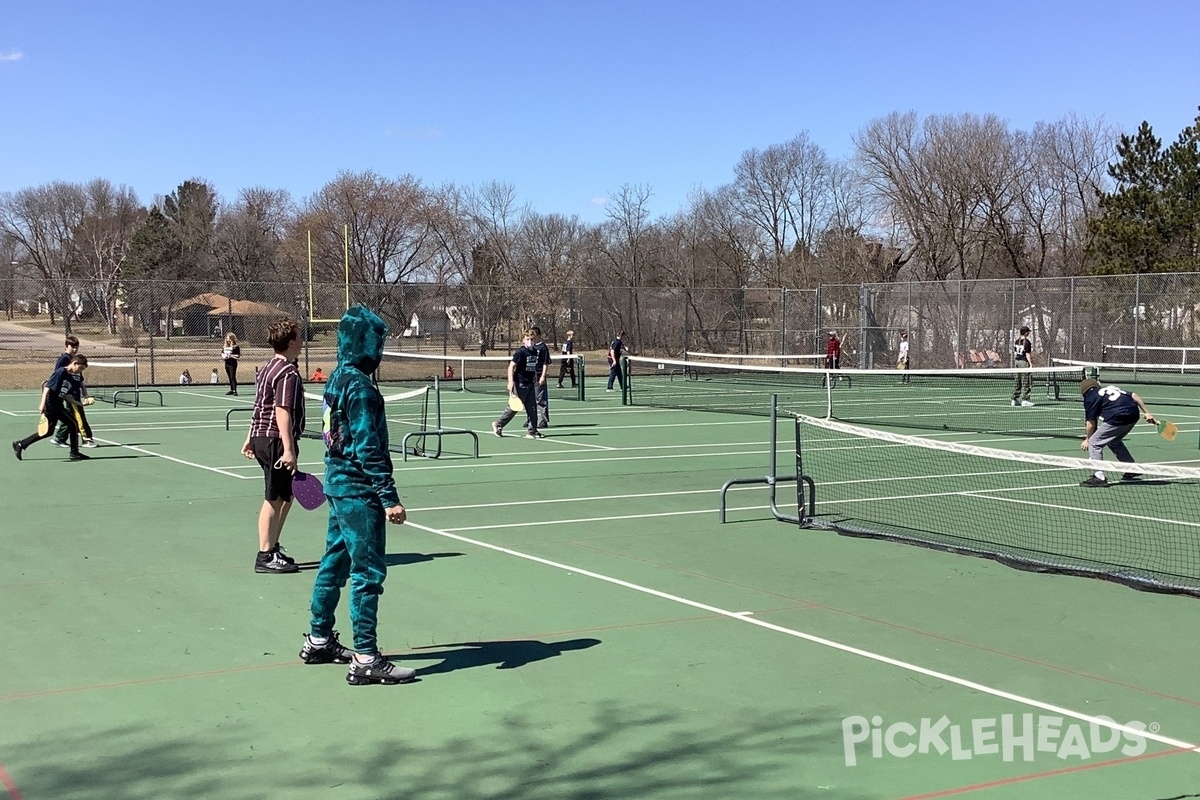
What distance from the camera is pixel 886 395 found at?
32906 millimetres

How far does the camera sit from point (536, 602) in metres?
8.22

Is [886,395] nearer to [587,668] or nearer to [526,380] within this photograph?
[526,380]

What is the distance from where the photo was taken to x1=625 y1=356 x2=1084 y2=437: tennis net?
22.8 metres

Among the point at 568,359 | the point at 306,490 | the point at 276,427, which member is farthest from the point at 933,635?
the point at 568,359

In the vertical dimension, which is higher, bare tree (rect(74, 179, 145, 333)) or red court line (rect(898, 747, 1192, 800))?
bare tree (rect(74, 179, 145, 333))

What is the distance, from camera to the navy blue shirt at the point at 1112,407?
14.0 metres

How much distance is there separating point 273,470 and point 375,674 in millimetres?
3186

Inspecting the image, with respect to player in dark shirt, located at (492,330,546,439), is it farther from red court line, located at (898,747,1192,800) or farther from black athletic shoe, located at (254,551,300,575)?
red court line, located at (898,747,1192,800)

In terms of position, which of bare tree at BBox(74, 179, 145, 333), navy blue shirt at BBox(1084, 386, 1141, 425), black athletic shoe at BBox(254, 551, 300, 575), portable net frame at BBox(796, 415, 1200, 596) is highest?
bare tree at BBox(74, 179, 145, 333)

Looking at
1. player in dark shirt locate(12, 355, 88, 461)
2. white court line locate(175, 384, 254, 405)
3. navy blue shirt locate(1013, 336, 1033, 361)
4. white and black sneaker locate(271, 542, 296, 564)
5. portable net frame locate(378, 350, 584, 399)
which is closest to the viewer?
white and black sneaker locate(271, 542, 296, 564)

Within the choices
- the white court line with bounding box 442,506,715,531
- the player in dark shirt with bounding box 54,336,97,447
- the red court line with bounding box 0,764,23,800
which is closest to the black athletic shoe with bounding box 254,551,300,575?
the white court line with bounding box 442,506,715,531

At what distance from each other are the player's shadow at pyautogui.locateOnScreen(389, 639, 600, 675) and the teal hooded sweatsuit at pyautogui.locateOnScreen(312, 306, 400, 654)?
53cm

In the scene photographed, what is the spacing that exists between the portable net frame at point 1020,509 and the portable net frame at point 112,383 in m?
19.2

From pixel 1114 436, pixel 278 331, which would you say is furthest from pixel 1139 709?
pixel 1114 436
